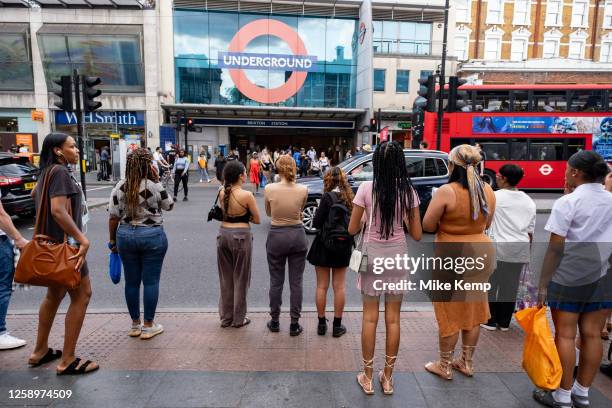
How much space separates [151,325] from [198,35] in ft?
86.3

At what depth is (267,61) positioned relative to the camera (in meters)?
26.9

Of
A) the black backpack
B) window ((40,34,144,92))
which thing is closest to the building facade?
window ((40,34,144,92))

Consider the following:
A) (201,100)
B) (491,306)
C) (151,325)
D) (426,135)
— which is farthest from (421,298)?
(201,100)

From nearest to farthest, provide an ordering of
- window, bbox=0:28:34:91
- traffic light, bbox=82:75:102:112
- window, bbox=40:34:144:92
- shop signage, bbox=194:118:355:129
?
traffic light, bbox=82:75:102:112, window, bbox=40:34:144:92, window, bbox=0:28:34:91, shop signage, bbox=194:118:355:129

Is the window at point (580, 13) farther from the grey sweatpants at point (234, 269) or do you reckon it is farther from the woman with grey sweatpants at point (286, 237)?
the grey sweatpants at point (234, 269)

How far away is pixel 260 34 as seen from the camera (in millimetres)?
26672

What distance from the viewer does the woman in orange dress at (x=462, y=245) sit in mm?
2959

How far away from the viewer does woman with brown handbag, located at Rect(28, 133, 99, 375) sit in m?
2.95

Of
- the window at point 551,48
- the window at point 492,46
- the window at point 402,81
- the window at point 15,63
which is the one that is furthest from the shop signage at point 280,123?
the window at point 551,48

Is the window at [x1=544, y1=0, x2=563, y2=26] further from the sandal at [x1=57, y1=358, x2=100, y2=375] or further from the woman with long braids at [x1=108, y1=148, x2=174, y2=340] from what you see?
the sandal at [x1=57, y1=358, x2=100, y2=375]

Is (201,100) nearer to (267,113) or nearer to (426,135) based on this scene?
(267,113)

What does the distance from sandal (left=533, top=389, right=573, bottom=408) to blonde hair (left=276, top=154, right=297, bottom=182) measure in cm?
261

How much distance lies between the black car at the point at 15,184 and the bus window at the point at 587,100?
17.8m

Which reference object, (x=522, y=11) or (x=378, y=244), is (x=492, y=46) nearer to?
(x=522, y=11)
